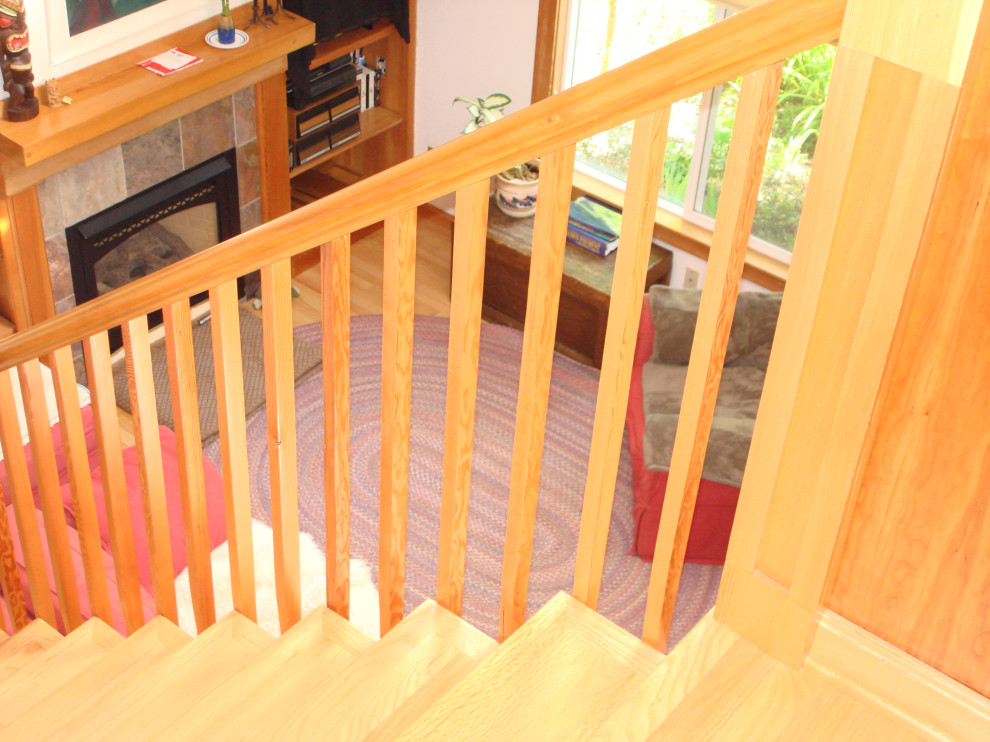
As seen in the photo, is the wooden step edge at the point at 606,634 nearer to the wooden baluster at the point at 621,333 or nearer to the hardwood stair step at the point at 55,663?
the wooden baluster at the point at 621,333

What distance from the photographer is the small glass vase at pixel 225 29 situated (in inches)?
175

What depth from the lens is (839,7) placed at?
994 mm

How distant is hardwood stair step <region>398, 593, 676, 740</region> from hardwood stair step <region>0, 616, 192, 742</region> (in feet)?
2.95

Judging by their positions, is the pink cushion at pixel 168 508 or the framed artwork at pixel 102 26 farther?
the framed artwork at pixel 102 26

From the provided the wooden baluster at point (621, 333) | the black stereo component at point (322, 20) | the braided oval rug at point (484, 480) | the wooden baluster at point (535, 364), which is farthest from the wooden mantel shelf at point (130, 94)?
the wooden baluster at point (621, 333)

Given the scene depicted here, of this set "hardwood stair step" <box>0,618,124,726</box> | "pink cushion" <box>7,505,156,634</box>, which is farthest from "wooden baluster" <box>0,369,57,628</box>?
"hardwood stair step" <box>0,618,124,726</box>

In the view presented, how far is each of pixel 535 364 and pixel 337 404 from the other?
40cm

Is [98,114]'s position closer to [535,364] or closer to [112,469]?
[112,469]

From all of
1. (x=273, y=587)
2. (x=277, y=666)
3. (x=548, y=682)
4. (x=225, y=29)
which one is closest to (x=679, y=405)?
(x=273, y=587)

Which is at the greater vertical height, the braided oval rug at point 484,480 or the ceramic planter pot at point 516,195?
the ceramic planter pot at point 516,195

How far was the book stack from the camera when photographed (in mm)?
5012

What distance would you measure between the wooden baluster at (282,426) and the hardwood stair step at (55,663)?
65 centimetres

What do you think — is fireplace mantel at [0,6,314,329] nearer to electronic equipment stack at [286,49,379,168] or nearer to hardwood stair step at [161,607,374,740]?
electronic equipment stack at [286,49,379,168]

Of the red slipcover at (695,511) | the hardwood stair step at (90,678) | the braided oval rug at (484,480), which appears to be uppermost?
the hardwood stair step at (90,678)
